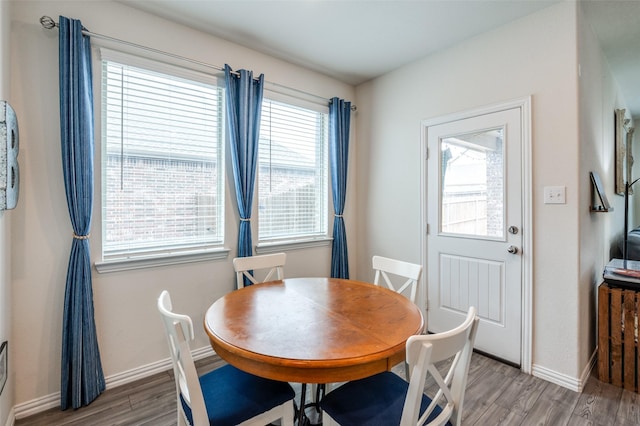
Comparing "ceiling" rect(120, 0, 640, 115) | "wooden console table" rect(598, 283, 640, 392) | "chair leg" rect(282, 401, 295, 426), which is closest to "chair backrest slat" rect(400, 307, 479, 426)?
"chair leg" rect(282, 401, 295, 426)

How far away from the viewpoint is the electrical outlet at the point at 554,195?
2109 millimetres

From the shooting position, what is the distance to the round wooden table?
1.10m

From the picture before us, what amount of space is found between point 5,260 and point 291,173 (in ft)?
7.15

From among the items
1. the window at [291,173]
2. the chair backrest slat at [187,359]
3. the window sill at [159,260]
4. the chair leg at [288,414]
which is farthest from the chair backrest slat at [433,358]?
the window at [291,173]

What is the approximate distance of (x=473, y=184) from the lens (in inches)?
104

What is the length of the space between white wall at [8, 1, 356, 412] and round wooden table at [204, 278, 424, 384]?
0.97 metres

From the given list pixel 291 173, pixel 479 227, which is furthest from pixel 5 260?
pixel 479 227

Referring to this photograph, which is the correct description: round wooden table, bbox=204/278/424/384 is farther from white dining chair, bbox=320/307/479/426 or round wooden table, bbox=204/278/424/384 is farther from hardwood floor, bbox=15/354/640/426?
hardwood floor, bbox=15/354/640/426

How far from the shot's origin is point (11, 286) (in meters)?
1.77

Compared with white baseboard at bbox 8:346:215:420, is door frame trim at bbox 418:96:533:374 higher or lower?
higher

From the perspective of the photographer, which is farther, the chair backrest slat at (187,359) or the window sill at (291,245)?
the window sill at (291,245)

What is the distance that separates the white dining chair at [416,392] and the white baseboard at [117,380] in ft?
5.37

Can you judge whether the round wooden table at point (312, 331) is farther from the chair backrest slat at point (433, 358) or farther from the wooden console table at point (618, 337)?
the wooden console table at point (618, 337)

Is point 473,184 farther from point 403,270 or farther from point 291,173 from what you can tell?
point 291,173
